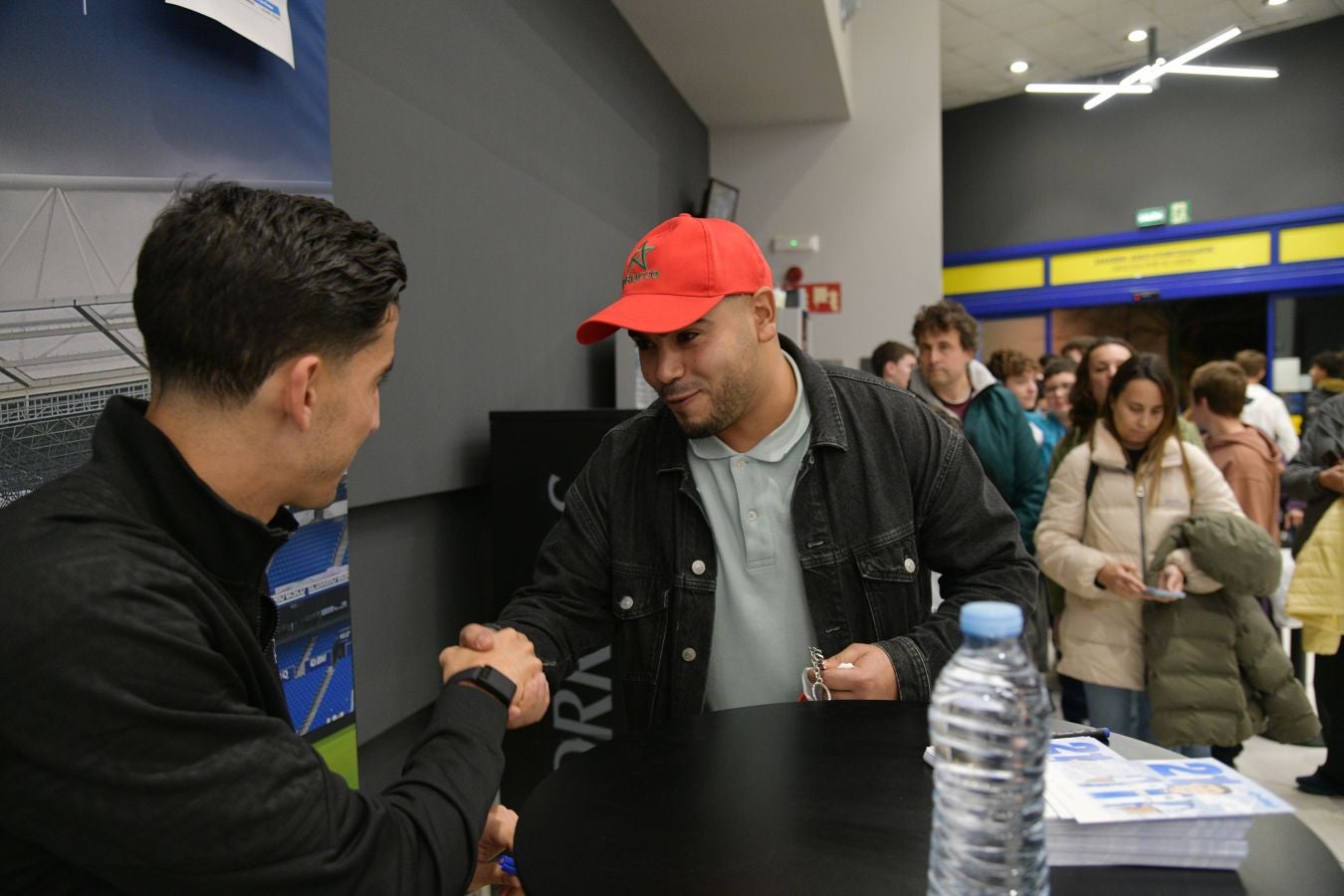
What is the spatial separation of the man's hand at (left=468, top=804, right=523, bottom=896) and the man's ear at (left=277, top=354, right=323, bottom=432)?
2.07 feet

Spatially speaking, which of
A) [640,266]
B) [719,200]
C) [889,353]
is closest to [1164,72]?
[719,200]

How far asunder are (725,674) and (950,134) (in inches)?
412

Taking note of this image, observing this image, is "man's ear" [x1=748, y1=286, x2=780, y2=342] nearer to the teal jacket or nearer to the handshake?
the handshake

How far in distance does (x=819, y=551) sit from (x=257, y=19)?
1.51 m

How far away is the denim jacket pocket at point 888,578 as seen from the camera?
1512 mm

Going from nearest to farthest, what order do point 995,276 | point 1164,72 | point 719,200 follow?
point 719,200 → point 1164,72 → point 995,276

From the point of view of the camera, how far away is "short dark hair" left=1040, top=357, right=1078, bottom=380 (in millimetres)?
4746

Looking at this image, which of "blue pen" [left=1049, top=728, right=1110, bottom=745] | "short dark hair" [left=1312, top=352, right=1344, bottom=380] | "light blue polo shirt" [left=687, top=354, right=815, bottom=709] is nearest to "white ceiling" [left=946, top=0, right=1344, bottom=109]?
"short dark hair" [left=1312, top=352, right=1344, bottom=380]

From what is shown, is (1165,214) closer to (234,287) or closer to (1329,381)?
(1329,381)

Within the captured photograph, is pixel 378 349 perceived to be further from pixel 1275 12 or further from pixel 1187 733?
pixel 1275 12

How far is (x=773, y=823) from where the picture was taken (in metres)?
0.91

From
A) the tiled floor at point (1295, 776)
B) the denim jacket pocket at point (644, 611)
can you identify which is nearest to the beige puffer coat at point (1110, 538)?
the tiled floor at point (1295, 776)

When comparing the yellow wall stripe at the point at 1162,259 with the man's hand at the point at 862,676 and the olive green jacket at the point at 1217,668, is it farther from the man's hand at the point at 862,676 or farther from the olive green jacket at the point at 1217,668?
the man's hand at the point at 862,676

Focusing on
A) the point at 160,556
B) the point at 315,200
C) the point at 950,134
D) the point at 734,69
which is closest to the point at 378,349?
the point at 315,200
